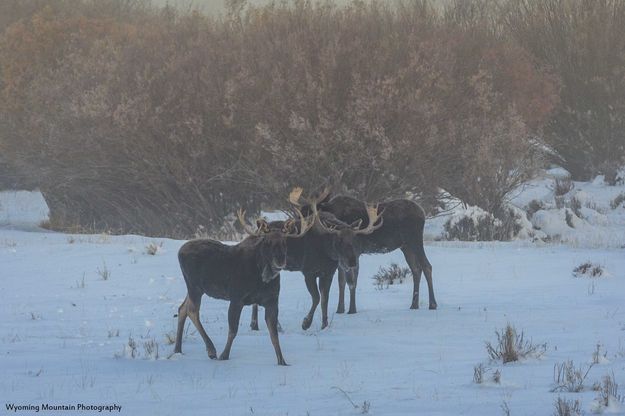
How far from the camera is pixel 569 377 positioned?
7.79m

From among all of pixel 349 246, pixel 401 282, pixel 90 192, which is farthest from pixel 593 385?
pixel 90 192

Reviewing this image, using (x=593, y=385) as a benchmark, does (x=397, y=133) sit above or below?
above

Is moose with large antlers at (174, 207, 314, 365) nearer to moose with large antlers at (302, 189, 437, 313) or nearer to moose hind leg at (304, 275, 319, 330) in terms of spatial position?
moose hind leg at (304, 275, 319, 330)

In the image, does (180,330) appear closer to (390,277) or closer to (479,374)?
(479,374)

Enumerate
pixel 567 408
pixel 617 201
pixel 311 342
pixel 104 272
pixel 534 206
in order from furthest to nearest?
pixel 617 201 < pixel 534 206 < pixel 104 272 < pixel 311 342 < pixel 567 408

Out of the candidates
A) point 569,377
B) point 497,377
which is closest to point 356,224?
point 497,377

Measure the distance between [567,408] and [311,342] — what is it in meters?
3.87

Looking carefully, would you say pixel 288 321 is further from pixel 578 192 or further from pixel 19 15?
pixel 19 15

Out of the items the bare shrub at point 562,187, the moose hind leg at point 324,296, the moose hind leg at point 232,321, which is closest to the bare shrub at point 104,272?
the moose hind leg at point 324,296

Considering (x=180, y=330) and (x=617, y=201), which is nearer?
(x=180, y=330)

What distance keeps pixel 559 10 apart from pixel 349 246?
27047 mm

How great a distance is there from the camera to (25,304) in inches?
510

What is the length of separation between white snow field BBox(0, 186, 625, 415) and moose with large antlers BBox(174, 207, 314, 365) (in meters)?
0.38

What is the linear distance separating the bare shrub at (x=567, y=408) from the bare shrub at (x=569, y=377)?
61cm
